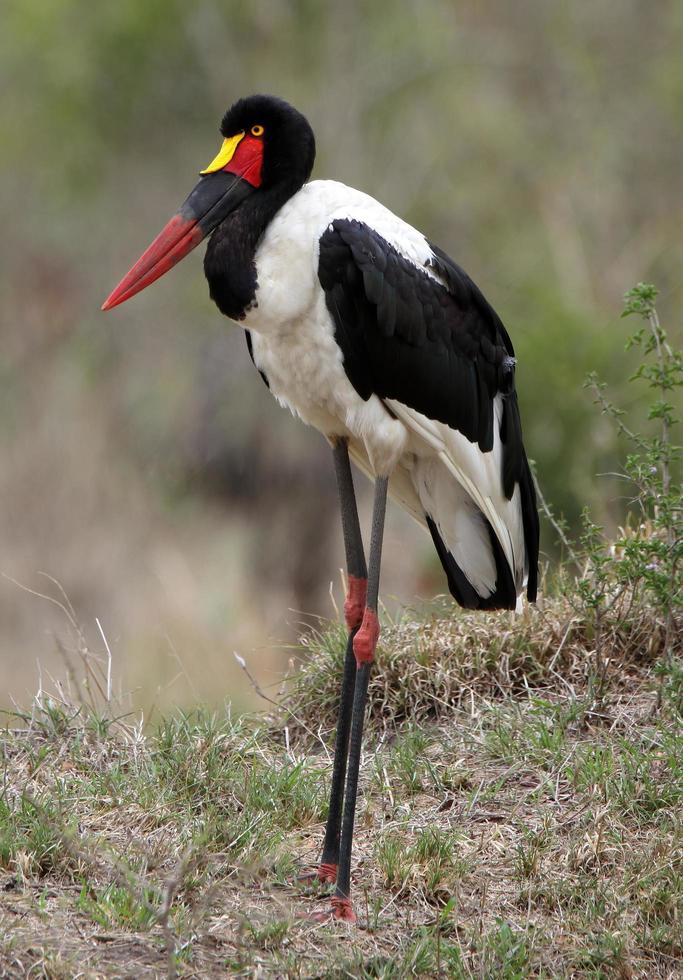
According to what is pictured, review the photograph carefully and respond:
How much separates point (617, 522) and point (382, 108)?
A: 7.24 metres

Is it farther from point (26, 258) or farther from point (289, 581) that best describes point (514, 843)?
point (26, 258)

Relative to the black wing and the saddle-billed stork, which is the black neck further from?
the black wing

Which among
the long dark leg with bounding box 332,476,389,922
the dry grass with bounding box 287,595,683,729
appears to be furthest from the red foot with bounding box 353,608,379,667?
the dry grass with bounding box 287,595,683,729

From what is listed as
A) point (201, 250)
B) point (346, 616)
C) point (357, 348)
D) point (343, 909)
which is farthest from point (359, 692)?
point (201, 250)

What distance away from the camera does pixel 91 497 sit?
11633 mm

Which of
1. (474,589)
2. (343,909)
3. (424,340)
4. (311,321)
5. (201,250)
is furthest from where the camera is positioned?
(201,250)

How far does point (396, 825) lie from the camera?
367 cm

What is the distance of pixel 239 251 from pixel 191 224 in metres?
0.19

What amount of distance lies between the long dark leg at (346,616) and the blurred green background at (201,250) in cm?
457

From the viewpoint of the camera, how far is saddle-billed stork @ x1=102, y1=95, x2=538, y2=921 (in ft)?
11.2

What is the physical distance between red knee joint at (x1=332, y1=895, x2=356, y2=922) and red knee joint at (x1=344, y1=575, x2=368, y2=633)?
29.8 inches

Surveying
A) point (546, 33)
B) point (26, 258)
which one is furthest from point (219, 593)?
point (546, 33)

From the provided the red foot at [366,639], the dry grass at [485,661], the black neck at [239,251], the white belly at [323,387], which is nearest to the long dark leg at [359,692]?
the red foot at [366,639]

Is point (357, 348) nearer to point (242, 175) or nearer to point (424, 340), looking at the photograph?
point (424, 340)
